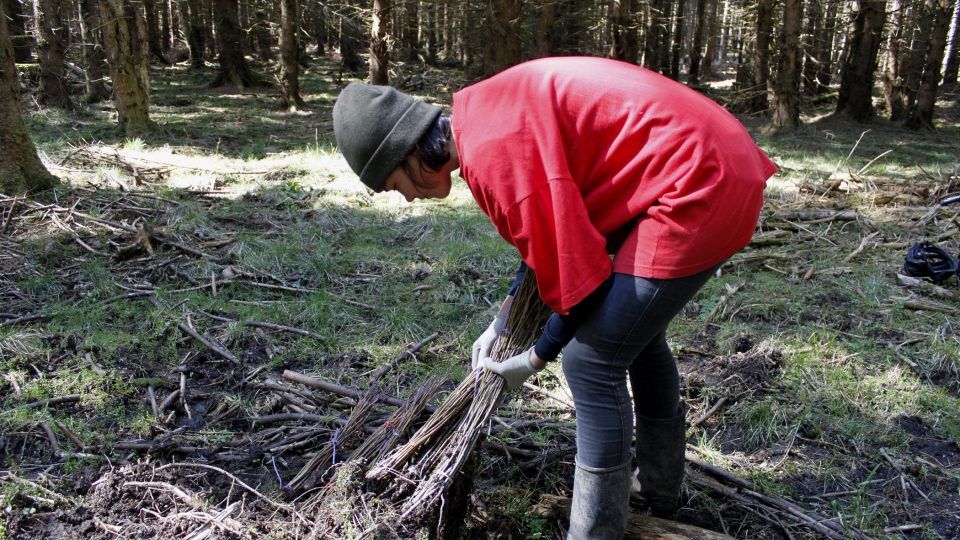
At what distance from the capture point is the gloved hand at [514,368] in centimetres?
187

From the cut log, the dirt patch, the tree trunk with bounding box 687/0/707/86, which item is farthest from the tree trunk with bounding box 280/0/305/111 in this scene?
the tree trunk with bounding box 687/0/707/86

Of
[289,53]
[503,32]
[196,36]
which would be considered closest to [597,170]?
[503,32]

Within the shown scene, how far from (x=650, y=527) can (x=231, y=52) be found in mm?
14756

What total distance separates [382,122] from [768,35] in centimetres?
1116

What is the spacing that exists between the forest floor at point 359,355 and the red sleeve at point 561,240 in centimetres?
89

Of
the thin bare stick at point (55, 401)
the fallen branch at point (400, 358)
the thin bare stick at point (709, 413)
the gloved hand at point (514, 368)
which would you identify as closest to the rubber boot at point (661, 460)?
the gloved hand at point (514, 368)

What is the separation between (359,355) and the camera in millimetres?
3520

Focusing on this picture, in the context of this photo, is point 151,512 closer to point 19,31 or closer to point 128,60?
point 128,60

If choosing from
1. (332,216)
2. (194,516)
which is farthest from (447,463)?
(332,216)

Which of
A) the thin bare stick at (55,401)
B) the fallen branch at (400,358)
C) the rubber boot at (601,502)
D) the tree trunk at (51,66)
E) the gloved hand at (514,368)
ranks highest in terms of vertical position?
the tree trunk at (51,66)

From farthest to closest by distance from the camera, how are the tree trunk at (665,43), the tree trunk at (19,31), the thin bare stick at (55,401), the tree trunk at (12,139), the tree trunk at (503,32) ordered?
the tree trunk at (665,43) → the tree trunk at (19,31) → the tree trunk at (503,32) → the tree trunk at (12,139) → the thin bare stick at (55,401)

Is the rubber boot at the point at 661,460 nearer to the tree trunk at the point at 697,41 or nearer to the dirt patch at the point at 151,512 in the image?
the dirt patch at the point at 151,512

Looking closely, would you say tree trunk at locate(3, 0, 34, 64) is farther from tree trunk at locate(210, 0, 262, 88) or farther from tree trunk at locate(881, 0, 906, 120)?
tree trunk at locate(881, 0, 906, 120)

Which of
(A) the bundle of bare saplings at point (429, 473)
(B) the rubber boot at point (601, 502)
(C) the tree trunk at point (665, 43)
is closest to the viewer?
(B) the rubber boot at point (601, 502)
